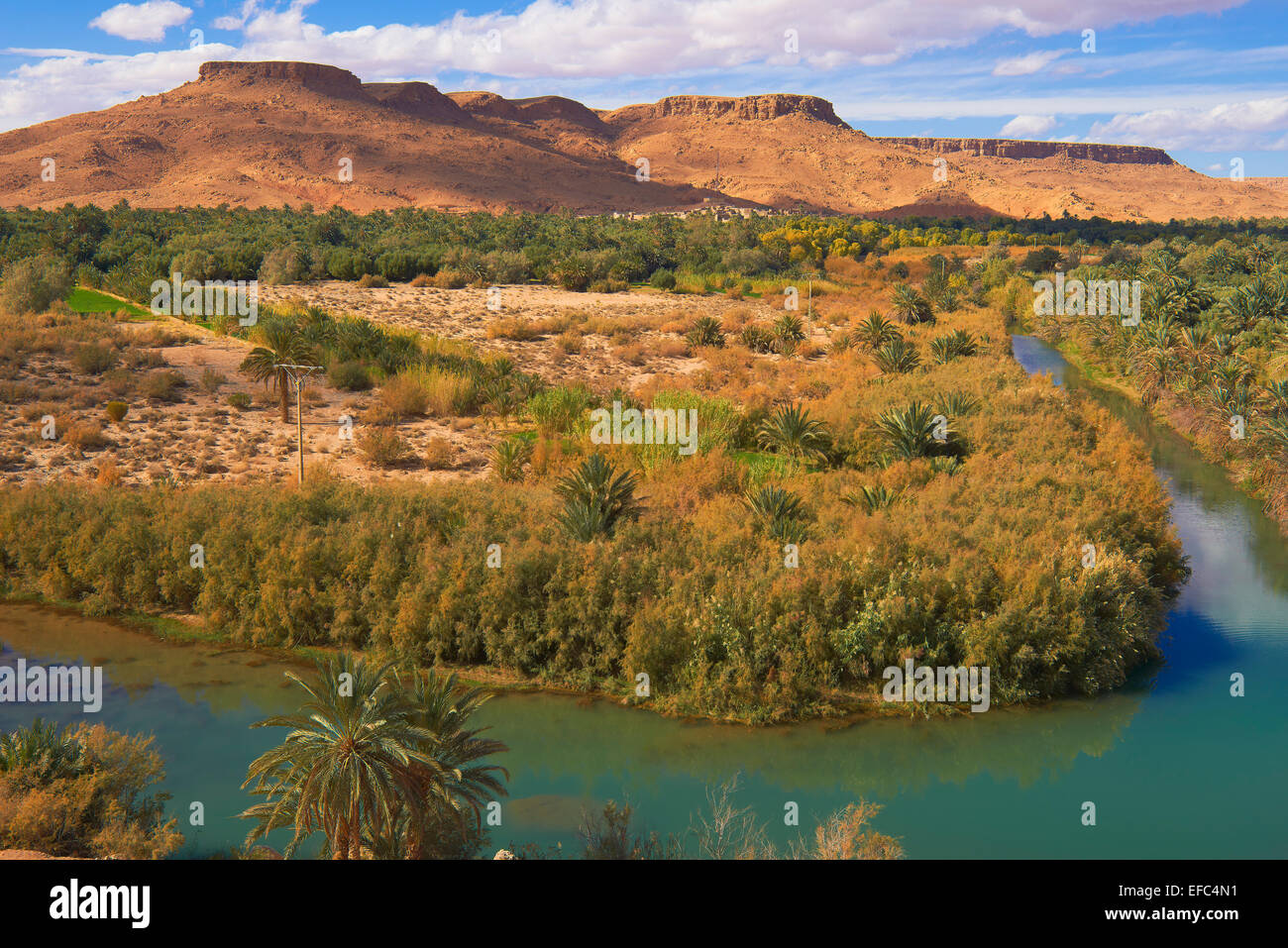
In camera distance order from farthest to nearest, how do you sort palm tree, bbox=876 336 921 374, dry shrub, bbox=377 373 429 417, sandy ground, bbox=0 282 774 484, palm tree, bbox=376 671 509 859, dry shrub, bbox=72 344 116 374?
palm tree, bbox=876 336 921 374 → dry shrub, bbox=72 344 116 374 → dry shrub, bbox=377 373 429 417 → sandy ground, bbox=0 282 774 484 → palm tree, bbox=376 671 509 859

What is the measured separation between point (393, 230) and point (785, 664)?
58.8m

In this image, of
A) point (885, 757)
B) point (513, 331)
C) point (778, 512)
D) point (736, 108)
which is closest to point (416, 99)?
point (736, 108)

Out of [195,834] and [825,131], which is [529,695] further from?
[825,131]

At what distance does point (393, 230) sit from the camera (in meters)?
65.6

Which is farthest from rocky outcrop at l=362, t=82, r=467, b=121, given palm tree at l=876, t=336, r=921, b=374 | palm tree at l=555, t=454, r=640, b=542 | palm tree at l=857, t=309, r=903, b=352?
palm tree at l=555, t=454, r=640, b=542

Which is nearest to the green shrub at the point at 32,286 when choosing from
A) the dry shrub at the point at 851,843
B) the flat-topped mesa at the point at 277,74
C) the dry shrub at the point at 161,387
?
the dry shrub at the point at 161,387

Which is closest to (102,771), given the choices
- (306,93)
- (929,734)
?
(929,734)

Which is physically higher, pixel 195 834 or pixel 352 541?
pixel 352 541

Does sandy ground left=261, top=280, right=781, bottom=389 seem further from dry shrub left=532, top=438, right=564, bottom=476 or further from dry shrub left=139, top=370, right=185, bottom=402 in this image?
dry shrub left=139, top=370, right=185, bottom=402

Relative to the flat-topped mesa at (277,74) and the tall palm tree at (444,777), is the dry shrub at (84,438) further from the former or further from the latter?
the flat-topped mesa at (277,74)

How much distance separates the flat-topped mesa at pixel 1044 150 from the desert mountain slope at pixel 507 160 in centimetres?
1004

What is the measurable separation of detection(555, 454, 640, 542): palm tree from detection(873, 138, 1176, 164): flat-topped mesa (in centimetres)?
17526

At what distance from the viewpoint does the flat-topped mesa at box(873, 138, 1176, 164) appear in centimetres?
17662

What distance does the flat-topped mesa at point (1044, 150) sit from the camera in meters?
177
